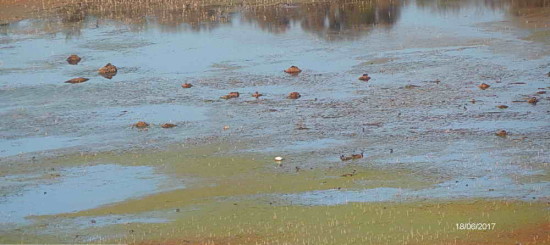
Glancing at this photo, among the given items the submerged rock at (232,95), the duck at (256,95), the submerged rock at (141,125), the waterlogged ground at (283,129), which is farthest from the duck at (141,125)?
the duck at (256,95)

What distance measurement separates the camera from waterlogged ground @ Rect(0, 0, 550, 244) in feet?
52.2

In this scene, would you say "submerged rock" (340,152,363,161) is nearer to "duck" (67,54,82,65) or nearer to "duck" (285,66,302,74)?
"duck" (285,66,302,74)

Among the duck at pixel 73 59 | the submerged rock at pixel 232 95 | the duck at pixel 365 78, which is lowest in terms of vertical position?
the duck at pixel 365 78

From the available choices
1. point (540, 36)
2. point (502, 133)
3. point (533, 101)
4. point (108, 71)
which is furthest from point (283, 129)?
point (540, 36)

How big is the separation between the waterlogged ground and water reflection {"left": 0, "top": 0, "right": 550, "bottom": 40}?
0.18m

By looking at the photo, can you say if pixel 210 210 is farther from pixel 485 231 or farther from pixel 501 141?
pixel 501 141

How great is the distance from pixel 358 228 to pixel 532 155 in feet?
18.2

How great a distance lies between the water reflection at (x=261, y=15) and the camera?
36.1 m

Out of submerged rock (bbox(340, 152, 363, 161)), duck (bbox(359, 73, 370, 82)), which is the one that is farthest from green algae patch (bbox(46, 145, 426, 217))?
duck (bbox(359, 73, 370, 82))

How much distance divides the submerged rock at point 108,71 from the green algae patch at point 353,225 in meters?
13.6

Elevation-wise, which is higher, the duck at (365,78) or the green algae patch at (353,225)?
the green algae patch at (353,225)

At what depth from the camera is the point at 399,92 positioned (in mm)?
25234

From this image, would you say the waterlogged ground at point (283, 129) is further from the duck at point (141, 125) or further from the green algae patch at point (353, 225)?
the duck at point (141, 125)

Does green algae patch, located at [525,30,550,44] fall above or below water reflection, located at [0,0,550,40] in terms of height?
below
